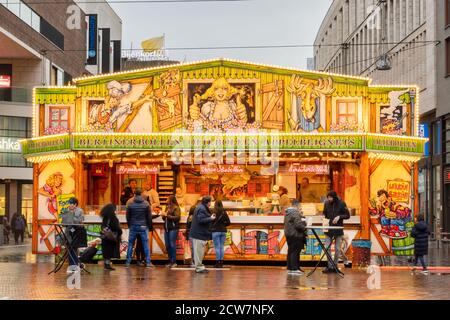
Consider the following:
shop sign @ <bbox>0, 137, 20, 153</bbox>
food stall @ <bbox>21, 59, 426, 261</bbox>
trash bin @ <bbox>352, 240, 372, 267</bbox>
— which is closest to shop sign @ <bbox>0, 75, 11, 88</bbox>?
shop sign @ <bbox>0, 137, 20, 153</bbox>

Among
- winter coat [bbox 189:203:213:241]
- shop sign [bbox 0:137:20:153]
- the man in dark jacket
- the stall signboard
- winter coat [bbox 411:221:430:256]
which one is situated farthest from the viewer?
shop sign [bbox 0:137:20:153]

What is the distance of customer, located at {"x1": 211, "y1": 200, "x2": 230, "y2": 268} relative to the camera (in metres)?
23.7

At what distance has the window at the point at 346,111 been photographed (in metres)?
26.6

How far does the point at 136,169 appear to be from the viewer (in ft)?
93.9

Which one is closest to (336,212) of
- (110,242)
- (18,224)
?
(110,242)

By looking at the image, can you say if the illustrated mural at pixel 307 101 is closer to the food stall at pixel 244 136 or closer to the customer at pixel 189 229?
the food stall at pixel 244 136

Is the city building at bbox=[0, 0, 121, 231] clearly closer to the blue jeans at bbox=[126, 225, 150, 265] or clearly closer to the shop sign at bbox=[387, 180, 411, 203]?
the blue jeans at bbox=[126, 225, 150, 265]

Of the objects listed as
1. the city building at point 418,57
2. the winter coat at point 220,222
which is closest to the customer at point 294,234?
the winter coat at point 220,222

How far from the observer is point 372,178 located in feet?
87.2

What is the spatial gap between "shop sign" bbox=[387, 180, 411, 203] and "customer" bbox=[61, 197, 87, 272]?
902 centimetres

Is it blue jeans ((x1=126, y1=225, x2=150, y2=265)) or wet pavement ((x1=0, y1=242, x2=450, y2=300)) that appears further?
blue jeans ((x1=126, y1=225, x2=150, y2=265))

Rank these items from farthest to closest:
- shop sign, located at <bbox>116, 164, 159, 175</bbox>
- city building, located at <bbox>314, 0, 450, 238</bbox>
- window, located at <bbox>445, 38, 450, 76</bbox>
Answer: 1. city building, located at <bbox>314, 0, 450, 238</bbox>
2. window, located at <bbox>445, 38, 450, 76</bbox>
3. shop sign, located at <bbox>116, 164, 159, 175</bbox>

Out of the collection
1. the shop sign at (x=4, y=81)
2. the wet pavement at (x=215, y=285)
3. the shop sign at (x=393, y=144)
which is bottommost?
the wet pavement at (x=215, y=285)
